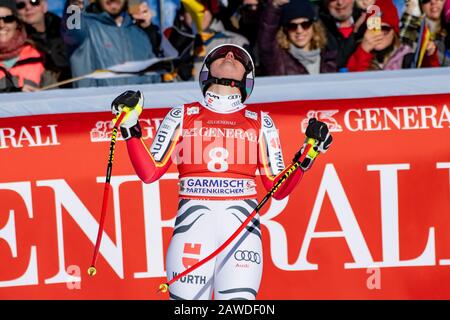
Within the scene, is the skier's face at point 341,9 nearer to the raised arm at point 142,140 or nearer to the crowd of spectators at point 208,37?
the crowd of spectators at point 208,37

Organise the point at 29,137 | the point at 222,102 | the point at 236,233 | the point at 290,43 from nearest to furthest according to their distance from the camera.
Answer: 1. the point at 236,233
2. the point at 222,102
3. the point at 29,137
4. the point at 290,43

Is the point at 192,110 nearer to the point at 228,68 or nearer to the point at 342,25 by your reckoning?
the point at 228,68

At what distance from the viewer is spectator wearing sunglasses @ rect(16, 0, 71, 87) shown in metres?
8.17

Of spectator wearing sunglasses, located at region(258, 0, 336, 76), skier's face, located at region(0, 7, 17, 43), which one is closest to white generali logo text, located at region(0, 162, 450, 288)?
spectator wearing sunglasses, located at region(258, 0, 336, 76)

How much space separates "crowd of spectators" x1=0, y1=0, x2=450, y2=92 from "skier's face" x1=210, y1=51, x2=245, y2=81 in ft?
6.81

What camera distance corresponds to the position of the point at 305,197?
7.34 m

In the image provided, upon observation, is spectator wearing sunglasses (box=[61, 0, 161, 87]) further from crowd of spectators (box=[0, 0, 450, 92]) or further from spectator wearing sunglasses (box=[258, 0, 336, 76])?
spectator wearing sunglasses (box=[258, 0, 336, 76])

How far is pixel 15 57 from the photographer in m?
8.13

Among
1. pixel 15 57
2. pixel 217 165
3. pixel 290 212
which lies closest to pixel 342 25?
pixel 290 212

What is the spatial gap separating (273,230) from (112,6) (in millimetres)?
2206

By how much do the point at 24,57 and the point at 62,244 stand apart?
159 centimetres

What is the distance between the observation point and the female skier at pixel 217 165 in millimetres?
5961

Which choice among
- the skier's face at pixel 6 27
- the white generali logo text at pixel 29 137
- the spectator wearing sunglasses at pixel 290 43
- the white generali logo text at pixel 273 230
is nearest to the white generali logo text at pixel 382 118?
the white generali logo text at pixel 273 230
